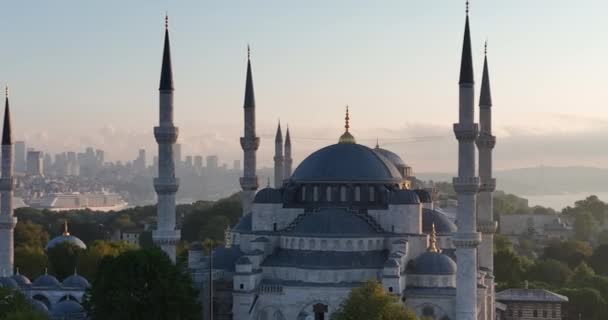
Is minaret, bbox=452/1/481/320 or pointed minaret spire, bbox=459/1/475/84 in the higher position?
pointed minaret spire, bbox=459/1/475/84

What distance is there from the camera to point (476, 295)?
34.8 m

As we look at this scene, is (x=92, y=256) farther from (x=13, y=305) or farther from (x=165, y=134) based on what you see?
(x=13, y=305)

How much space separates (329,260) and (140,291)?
22.7 feet

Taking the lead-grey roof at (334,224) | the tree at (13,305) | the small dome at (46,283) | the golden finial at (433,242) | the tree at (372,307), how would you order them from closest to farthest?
the tree at (372,307)
the tree at (13,305)
the lead-grey roof at (334,224)
the golden finial at (433,242)
the small dome at (46,283)

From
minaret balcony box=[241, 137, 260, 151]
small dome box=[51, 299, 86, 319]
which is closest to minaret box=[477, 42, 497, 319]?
minaret balcony box=[241, 137, 260, 151]

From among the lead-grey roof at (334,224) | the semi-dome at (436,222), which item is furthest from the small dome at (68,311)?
the semi-dome at (436,222)

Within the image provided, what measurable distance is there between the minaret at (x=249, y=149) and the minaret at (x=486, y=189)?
380 inches

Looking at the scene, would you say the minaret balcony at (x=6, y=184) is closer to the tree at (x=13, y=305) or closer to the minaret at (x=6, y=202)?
the minaret at (x=6, y=202)

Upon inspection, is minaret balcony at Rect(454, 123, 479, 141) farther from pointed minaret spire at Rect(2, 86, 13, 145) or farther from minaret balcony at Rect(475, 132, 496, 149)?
pointed minaret spire at Rect(2, 86, 13, 145)

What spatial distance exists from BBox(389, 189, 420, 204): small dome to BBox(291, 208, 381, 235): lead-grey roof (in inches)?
46.6

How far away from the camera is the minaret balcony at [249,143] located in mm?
46138

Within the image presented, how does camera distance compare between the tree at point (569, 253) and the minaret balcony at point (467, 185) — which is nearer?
the minaret balcony at point (467, 185)

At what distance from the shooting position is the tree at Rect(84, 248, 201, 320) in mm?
32375

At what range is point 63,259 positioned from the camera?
57.2 metres
